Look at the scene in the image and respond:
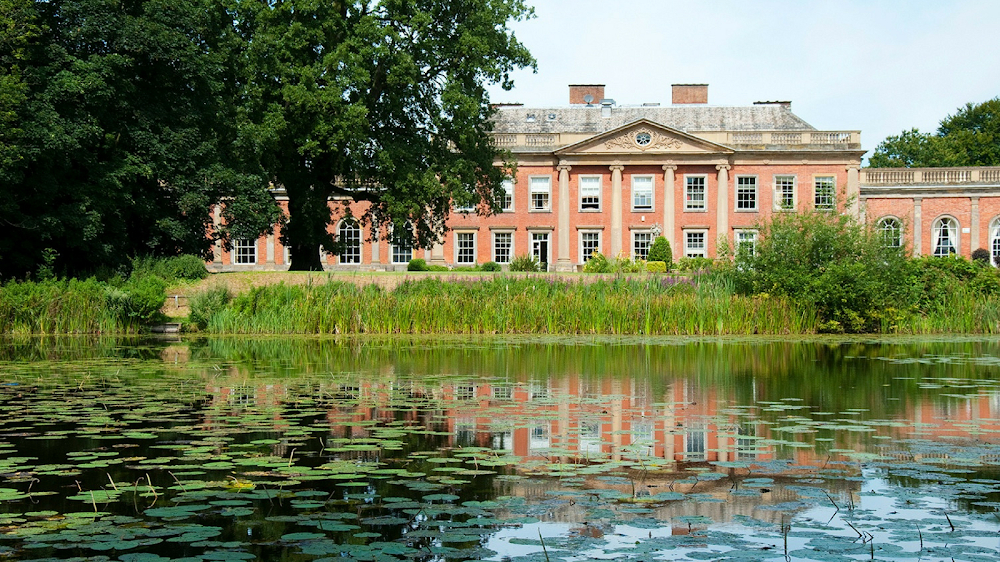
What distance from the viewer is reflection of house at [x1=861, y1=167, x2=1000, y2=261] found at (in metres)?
44.4

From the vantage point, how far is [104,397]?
8.06 metres

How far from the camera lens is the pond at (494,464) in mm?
3881

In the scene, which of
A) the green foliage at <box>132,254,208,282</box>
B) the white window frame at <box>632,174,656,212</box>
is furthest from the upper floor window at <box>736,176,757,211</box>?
the green foliage at <box>132,254,208,282</box>

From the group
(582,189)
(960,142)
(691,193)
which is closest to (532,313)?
(582,189)

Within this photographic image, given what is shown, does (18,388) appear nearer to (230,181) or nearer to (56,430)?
(56,430)

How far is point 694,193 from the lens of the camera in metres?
43.3

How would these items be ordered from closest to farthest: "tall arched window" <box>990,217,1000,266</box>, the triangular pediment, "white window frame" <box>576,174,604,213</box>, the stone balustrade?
the triangular pediment, "white window frame" <box>576,174,604,213</box>, the stone balustrade, "tall arched window" <box>990,217,1000,266</box>

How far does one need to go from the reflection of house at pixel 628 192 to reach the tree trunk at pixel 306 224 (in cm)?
1637

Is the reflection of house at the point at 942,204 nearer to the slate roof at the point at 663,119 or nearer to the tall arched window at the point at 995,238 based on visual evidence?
the tall arched window at the point at 995,238

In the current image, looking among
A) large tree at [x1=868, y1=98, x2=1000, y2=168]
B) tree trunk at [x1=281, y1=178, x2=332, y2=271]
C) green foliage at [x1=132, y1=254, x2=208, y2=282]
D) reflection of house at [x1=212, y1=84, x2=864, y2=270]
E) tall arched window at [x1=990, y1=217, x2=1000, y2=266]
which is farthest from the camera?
large tree at [x1=868, y1=98, x2=1000, y2=168]

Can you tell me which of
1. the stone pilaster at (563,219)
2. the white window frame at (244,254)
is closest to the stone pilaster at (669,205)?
the stone pilaster at (563,219)

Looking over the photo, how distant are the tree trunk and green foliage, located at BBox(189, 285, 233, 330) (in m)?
6.60

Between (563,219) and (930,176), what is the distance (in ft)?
55.4

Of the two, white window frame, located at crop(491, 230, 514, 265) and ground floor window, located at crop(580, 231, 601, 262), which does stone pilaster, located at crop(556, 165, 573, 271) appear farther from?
white window frame, located at crop(491, 230, 514, 265)
